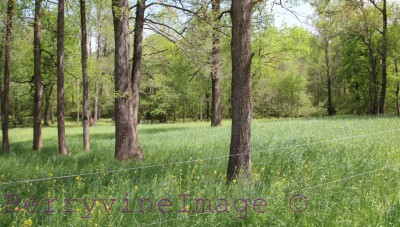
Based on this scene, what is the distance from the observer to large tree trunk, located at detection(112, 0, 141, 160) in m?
9.26

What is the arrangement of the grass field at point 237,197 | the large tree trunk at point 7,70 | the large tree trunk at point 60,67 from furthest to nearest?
the large tree trunk at point 7,70
the large tree trunk at point 60,67
the grass field at point 237,197

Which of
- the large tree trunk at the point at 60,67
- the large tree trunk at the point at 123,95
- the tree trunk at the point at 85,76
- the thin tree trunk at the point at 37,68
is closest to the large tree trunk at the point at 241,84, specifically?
the large tree trunk at the point at 123,95

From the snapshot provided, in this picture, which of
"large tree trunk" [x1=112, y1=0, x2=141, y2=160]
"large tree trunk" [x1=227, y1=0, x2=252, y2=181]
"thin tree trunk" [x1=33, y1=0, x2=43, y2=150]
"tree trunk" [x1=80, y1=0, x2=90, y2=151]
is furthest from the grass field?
"thin tree trunk" [x1=33, y1=0, x2=43, y2=150]

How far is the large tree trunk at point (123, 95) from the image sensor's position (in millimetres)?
9258

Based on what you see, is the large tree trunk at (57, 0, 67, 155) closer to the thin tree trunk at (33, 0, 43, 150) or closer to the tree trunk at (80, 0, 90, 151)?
the tree trunk at (80, 0, 90, 151)

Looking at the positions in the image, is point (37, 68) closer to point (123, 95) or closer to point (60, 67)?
point (60, 67)

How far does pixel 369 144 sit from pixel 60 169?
778 centimetres

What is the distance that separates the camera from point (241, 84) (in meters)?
5.68

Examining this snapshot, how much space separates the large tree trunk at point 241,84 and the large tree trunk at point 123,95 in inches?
175

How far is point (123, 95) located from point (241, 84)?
4571 mm

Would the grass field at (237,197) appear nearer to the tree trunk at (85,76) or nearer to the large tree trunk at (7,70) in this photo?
the tree trunk at (85,76)

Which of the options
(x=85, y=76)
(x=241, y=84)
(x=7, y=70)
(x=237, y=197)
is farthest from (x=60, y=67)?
(x=237, y=197)

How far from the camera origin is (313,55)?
49.5 metres

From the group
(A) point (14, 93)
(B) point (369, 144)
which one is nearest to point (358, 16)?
(B) point (369, 144)
